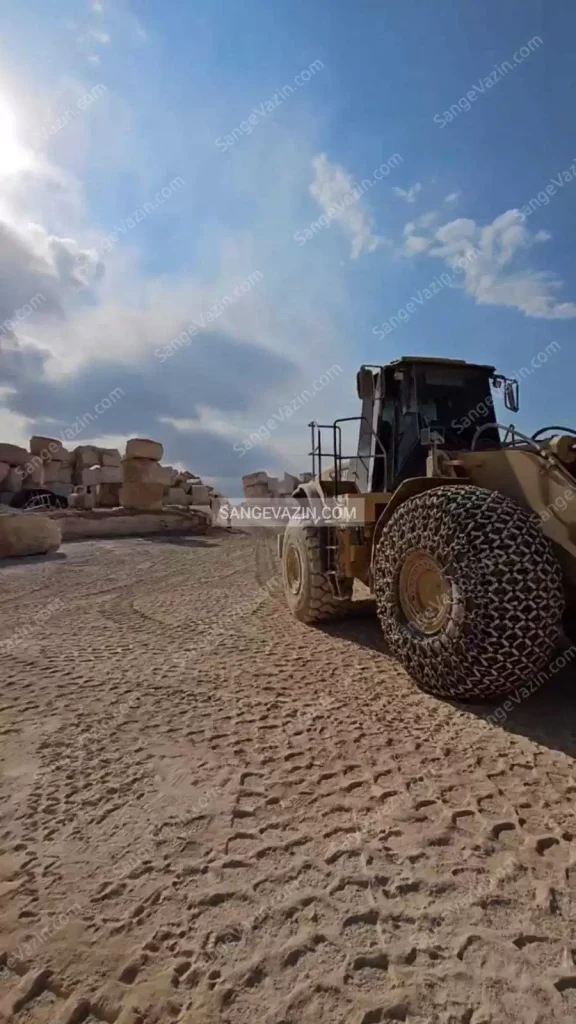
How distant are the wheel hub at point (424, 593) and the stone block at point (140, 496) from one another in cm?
1591

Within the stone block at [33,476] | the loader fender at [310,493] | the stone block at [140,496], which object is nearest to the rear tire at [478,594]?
the loader fender at [310,493]

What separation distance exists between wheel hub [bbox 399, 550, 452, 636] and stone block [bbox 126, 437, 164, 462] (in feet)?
53.1

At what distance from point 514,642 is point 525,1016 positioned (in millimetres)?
1787

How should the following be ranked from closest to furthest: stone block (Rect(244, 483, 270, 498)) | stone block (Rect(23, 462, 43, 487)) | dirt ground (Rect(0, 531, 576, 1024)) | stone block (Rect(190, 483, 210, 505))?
dirt ground (Rect(0, 531, 576, 1024)), stone block (Rect(23, 462, 43, 487)), stone block (Rect(190, 483, 210, 505)), stone block (Rect(244, 483, 270, 498))

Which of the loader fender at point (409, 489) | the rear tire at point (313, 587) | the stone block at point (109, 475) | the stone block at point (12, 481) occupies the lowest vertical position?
the rear tire at point (313, 587)

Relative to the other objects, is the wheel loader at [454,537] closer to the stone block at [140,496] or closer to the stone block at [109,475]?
the stone block at [140,496]

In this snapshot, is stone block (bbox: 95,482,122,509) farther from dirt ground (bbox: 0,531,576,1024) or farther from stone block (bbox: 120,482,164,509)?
dirt ground (bbox: 0,531,576,1024)

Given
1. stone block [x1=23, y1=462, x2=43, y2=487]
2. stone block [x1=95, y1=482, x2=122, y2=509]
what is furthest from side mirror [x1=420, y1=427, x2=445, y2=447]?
stone block [x1=23, y1=462, x2=43, y2=487]

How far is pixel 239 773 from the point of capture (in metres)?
2.66

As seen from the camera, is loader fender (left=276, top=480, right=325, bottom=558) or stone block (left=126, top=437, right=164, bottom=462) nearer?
loader fender (left=276, top=480, right=325, bottom=558)

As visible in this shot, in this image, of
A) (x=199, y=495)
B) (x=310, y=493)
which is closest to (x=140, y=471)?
(x=199, y=495)

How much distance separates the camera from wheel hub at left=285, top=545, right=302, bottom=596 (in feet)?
19.2

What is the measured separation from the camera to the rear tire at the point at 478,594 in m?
3.04

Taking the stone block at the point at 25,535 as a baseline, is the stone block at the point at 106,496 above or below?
above
